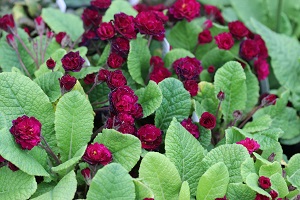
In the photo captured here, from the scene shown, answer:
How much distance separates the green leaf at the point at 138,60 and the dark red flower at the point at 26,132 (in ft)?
1.50

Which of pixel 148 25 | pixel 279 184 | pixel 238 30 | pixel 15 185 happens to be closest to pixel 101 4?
pixel 148 25

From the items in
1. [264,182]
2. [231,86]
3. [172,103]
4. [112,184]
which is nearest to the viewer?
[112,184]

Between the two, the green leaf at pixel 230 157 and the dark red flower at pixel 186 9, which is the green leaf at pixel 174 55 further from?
the green leaf at pixel 230 157

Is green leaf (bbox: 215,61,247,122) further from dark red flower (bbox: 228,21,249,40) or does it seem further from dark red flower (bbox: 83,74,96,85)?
dark red flower (bbox: 83,74,96,85)

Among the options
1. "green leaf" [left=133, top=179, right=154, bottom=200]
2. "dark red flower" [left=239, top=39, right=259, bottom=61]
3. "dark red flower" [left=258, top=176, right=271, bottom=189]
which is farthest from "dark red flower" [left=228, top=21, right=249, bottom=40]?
"green leaf" [left=133, top=179, right=154, bottom=200]

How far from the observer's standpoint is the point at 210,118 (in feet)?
4.53

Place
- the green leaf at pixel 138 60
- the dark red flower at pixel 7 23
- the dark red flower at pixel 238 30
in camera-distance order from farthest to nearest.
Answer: the dark red flower at pixel 238 30 → the dark red flower at pixel 7 23 → the green leaf at pixel 138 60

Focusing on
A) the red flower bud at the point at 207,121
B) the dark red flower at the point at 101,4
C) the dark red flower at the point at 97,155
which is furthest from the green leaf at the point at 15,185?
the dark red flower at the point at 101,4

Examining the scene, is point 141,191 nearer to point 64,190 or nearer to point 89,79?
point 64,190

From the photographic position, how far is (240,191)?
1.21 metres

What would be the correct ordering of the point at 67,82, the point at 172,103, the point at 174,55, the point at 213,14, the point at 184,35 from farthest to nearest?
the point at 213,14
the point at 184,35
the point at 174,55
the point at 172,103
the point at 67,82

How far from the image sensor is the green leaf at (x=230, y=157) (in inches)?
49.4

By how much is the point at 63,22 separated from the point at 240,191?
3.19 ft

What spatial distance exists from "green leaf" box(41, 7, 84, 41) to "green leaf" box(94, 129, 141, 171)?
705 millimetres
